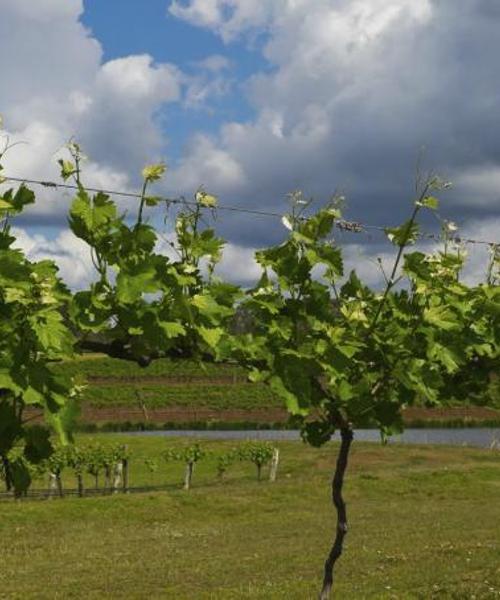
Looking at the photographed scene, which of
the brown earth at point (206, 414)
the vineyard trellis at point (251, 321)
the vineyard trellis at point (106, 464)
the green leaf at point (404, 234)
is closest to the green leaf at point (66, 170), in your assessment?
the vineyard trellis at point (251, 321)

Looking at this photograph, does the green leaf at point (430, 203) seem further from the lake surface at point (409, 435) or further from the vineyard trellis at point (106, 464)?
the lake surface at point (409, 435)

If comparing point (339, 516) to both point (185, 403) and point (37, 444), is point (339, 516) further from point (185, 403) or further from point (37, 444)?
point (185, 403)

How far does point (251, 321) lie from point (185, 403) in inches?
3376

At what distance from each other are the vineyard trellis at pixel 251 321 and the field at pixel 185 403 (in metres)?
69.8

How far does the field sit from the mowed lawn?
138 feet

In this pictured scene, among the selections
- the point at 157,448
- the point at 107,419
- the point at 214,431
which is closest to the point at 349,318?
the point at 157,448

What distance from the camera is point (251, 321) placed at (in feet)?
21.2

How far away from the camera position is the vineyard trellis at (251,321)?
15.5ft

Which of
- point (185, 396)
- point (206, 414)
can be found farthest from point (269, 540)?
point (185, 396)

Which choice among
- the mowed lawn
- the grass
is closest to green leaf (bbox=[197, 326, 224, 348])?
the mowed lawn

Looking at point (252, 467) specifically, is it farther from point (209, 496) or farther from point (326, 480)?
point (209, 496)

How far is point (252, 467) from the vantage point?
43.5 metres

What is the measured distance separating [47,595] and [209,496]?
13.6 m

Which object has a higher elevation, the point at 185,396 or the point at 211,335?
the point at 211,335
